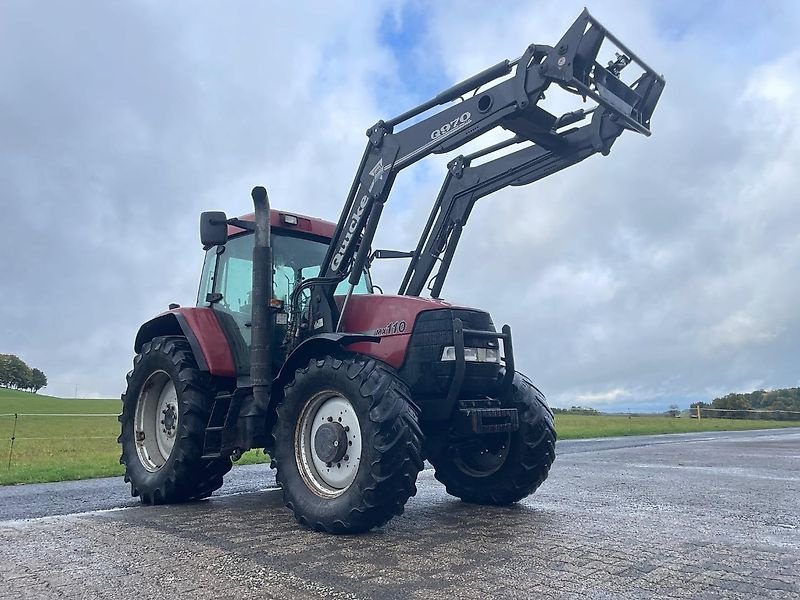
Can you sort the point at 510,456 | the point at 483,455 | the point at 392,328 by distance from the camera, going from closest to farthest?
the point at 392,328
the point at 510,456
the point at 483,455

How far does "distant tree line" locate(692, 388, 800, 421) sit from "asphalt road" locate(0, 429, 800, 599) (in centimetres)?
4236

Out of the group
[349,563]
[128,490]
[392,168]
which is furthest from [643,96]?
[128,490]

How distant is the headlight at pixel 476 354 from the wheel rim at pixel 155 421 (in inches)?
126

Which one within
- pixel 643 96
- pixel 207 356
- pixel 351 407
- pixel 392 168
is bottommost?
pixel 351 407

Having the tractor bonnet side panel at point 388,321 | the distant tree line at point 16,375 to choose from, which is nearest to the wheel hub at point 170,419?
the tractor bonnet side panel at point 388,321

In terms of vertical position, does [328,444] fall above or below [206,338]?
below

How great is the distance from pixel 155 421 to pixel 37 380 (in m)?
118

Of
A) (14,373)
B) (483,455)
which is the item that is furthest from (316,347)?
(14,373)

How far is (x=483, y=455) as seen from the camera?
6875mm

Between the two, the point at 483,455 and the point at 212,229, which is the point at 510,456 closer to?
the point at 483,455

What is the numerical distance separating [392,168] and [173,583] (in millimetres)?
3878

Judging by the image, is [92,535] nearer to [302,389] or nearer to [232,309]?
[302,389]

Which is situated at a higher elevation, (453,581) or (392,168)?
(392,168)

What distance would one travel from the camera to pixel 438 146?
6.09 meters
